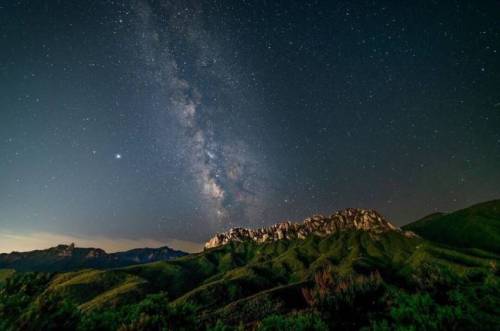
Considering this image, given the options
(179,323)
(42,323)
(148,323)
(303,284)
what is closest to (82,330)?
(42,323)

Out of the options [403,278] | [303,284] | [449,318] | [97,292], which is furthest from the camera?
[97,292]

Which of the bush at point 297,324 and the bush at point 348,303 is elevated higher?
the bush at point 348,303

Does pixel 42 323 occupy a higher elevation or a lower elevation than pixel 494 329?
higher

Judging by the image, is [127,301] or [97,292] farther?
[97,292]

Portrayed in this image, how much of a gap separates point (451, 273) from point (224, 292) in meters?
141

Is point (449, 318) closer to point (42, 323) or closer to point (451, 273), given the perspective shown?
point (451, 273)

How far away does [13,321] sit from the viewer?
18.8m

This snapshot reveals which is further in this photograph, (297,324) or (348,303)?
(348,303)

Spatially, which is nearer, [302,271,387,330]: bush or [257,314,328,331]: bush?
[257,314,328,331]: bush

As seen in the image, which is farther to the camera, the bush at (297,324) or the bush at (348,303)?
the bush at (348,303)

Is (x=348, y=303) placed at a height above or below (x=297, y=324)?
above

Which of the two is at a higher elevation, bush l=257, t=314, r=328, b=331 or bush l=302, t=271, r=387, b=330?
bush l=302, t=271, r=387, b=330

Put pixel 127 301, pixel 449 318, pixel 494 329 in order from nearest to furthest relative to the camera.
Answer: pixel 449 318
pixel 494 329
pixel 127 301

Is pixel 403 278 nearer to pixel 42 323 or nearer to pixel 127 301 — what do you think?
pixel 127 301
